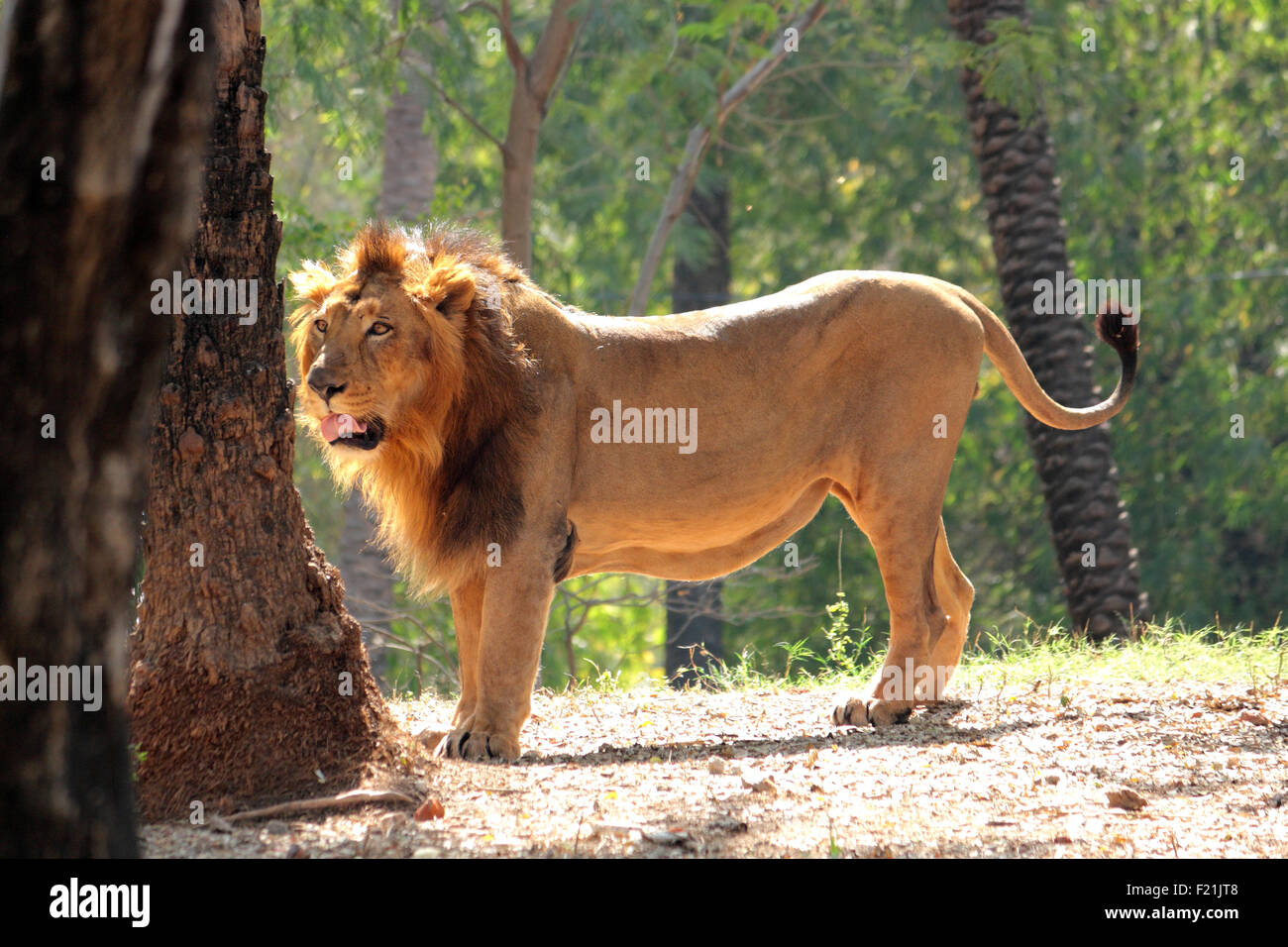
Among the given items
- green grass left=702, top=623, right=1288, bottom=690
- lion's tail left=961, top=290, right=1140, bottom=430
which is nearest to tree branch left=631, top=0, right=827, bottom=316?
green grass left=702, top=623, right=1288, bottom=690

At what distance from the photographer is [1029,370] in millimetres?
6730

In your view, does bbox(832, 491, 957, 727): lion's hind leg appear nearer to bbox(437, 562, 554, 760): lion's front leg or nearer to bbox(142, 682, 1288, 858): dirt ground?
bbox(142, 682, 1288, 858): dirt ground

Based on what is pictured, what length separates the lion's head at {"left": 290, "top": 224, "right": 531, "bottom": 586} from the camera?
17.1 ft

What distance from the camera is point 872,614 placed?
17.4 m

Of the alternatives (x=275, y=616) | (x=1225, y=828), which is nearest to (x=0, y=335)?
(x=275, y=616)

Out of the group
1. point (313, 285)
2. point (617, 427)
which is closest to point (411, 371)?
point (313, 285)

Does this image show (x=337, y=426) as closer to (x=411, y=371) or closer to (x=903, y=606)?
(x=411, y=371)

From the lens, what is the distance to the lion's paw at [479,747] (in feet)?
17.3

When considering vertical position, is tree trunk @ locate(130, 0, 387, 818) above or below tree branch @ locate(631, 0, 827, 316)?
below

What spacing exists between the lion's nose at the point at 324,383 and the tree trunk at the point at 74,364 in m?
2.73

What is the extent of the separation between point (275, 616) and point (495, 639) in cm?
118

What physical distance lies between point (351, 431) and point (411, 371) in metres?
0.33

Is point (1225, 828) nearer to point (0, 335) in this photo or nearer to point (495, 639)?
point (495, 639)

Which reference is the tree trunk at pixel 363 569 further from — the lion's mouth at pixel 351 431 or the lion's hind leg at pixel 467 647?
the lion's mouth at pixel 351 431
